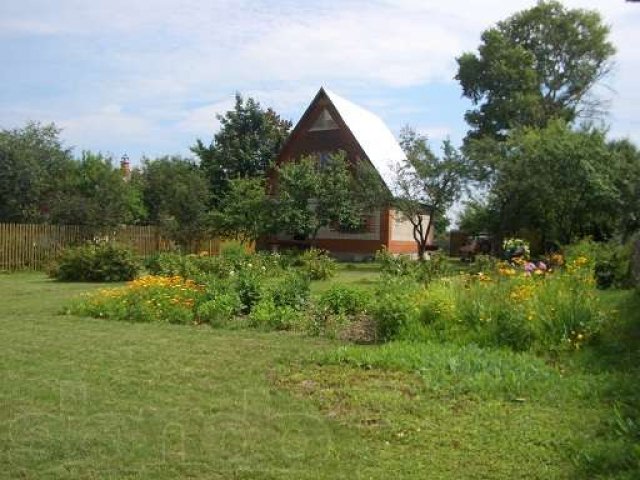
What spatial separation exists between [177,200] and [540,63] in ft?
90.2

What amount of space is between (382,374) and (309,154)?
112 feet

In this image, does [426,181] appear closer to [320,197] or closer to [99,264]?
[320,197]

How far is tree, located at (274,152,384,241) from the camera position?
32312 mm

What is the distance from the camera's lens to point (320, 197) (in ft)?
108

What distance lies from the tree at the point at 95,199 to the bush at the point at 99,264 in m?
7.18

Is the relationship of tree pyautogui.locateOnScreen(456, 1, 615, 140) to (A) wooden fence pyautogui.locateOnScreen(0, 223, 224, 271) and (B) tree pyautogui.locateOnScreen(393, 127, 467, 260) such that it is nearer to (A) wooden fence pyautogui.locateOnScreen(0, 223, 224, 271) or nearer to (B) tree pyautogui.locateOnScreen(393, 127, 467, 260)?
(B) tree pyautogui.locateOnScreen(393, 127, 467, 260)

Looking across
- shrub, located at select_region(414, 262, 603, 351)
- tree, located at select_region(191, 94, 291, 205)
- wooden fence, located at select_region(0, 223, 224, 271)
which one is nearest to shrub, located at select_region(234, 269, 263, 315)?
shrub, located at select_region(414, 262, 603, 351)

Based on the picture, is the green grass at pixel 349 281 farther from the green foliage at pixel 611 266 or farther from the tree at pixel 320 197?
the tree at pixel 320 197

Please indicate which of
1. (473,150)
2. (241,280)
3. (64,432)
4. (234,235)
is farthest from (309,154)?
(64,432)

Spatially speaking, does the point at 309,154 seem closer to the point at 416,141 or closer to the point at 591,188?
the point at 416,141

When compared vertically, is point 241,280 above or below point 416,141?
below

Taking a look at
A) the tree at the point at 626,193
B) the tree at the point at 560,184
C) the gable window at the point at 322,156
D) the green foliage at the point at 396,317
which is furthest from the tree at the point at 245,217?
the green foliage at the point at 396,317

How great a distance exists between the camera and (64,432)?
204 inches

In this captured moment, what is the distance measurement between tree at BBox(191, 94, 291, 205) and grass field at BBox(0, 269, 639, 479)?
127 ft
